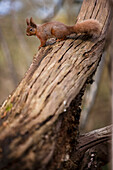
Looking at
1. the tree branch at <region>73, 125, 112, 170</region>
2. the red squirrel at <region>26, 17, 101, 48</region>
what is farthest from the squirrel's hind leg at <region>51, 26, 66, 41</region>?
the tree branch at <region>73, 125, 112, 170</region>

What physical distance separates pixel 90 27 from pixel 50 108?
1.21m

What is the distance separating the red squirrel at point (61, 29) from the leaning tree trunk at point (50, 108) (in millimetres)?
99

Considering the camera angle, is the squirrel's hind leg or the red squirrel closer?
the red squirrel

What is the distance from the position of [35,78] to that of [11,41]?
7588mm

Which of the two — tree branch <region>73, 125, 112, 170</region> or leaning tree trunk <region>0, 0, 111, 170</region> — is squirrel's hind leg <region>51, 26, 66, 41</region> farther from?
tree branch <region>73, 125, 112, 170</region>

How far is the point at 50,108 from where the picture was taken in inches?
66.0

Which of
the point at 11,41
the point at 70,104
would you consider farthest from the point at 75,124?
the point at 11,41

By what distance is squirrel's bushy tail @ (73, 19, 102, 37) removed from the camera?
240 centimetres

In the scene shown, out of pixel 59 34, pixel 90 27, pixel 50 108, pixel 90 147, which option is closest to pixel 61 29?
pixel 59 34

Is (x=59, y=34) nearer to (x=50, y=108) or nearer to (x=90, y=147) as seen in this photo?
(x=50, y=108)

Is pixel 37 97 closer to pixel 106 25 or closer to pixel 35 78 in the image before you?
pixel 35 78

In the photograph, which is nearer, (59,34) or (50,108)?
(50,108)

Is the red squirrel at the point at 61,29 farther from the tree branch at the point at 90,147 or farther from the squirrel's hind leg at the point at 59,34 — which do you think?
the tree branch at the point at 90,147

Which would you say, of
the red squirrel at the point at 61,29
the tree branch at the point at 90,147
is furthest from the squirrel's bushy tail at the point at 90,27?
the tree branch at the point at 90,147
